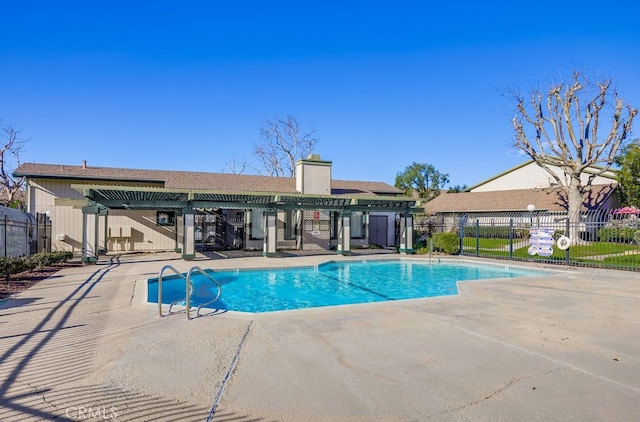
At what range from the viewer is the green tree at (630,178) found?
28.1 metres

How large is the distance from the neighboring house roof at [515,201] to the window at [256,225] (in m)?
19.4

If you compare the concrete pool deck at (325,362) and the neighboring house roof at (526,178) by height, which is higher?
the neighboring house roof at (526,178)

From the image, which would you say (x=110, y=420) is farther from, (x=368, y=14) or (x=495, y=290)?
(x=368, y=14)

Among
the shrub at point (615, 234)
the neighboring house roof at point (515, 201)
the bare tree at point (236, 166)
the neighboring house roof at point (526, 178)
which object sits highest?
the bare tree at point (236, 166)

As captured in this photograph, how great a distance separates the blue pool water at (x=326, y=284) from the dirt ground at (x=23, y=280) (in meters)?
2.86

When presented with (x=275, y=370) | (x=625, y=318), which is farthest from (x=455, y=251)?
(x=275, y=370)

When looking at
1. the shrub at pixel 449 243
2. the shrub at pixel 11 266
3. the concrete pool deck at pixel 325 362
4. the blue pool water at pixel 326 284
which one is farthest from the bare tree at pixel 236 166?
the concrete pool deck at pixel 325 362

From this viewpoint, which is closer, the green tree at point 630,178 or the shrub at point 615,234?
the shrub at point 615,234

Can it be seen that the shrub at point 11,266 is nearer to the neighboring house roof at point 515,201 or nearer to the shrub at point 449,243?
the shrub at point 449,243

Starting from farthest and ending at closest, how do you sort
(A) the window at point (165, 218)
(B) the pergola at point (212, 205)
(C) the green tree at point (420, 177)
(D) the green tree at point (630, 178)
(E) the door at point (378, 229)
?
(C) the green tree at point (420, 177)
(D) the green tree at point (630, 178)
(E) the door at point (378, 229)
(A) the window at point (165, 218)
(B) the pergola at point (212, 205)

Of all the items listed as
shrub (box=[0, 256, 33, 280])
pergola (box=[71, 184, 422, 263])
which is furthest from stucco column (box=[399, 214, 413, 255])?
shrub (box=[0, 256, 33, 280])

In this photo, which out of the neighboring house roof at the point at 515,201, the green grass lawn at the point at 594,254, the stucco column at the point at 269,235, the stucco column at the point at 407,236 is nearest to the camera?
the green grass lawn at the point at 594,254

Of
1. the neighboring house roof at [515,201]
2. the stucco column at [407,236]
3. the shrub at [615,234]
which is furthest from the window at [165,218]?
the neighboring house roof at [515,201]

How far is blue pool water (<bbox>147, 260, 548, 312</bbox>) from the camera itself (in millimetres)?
10727
